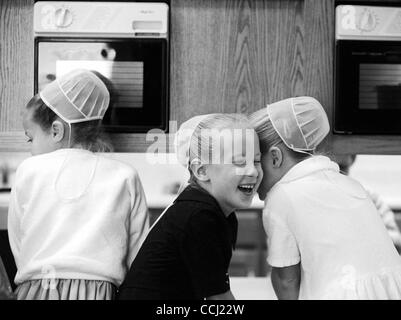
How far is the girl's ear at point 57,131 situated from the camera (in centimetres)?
100

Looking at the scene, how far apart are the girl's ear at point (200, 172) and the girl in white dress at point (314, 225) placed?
4.0 inches

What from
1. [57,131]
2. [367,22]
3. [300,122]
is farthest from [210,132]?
[367,22]

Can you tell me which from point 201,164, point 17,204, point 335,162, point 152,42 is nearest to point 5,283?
point 17,204

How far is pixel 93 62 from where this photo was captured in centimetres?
105

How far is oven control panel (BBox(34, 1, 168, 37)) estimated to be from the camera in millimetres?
1065

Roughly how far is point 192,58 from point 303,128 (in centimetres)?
26

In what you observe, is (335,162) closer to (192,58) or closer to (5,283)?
(192,58)

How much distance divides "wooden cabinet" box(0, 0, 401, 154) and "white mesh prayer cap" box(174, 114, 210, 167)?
0.08 feet

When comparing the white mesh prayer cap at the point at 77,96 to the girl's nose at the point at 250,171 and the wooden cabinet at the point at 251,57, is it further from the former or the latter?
the girl's nose at the point at 250,171

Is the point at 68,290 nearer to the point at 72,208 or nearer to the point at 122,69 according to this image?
the point at 72,208

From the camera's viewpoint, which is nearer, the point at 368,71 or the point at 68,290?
the point at 68,290

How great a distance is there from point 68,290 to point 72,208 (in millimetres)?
138

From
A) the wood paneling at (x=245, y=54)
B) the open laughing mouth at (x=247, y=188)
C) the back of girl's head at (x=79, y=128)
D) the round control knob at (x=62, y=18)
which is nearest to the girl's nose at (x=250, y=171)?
the open laughing mouth at (x=247, y=188)

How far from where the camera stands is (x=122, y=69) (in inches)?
41.7
